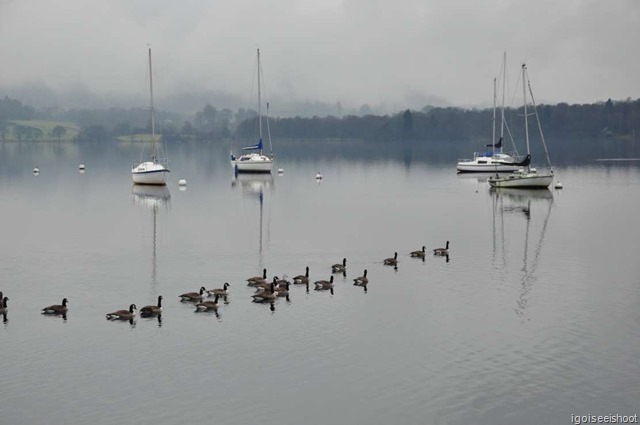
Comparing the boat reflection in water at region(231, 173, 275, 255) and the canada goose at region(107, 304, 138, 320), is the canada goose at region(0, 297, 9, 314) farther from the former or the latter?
the boat reflection in water at region(231, 173, 275, 255)

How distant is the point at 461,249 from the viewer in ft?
230

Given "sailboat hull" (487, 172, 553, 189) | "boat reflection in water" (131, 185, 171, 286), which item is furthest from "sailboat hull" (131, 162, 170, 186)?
"sailboat hull" (487, 172, 553, 189)

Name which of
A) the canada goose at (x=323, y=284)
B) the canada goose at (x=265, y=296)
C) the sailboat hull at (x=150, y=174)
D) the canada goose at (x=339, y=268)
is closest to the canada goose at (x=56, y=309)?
the canada goose at (x=265, y=296)

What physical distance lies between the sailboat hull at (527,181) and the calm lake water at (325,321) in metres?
26.2

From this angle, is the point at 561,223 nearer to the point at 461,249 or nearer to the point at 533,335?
the point at 461,249

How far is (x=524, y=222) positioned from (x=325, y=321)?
47.5 meters

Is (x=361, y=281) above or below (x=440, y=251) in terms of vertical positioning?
below

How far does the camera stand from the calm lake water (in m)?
34.6

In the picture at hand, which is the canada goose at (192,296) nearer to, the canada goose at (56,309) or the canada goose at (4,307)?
the canada goose at (56,309)

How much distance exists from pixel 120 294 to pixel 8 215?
153ft

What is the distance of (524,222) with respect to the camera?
88.1 m

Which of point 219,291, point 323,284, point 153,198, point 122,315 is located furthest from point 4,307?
point 153,198

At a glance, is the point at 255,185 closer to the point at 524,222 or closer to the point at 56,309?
the point at 524,222

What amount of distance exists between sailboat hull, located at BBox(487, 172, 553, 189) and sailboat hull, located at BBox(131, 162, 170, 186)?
50566mm
